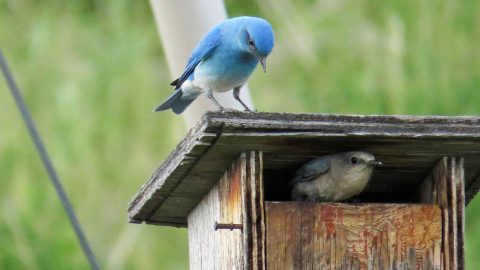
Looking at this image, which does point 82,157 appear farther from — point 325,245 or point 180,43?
point 325,245

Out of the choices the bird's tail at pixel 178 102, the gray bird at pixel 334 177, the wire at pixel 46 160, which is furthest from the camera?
the bird's tail at pixel 178 102

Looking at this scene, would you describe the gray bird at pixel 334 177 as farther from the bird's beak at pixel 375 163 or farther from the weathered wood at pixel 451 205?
the weathered wood at pixel 451 205

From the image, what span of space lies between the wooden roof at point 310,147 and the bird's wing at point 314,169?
0.04m

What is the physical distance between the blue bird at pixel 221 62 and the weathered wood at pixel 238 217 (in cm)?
64

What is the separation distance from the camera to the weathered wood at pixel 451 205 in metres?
4.75

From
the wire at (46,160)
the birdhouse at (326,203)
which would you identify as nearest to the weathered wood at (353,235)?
the birdhouse at (326,203)

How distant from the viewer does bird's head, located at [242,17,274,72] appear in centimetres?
548

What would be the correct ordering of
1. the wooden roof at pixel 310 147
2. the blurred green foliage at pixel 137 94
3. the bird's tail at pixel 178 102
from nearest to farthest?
the wooden roof at pixel 310 147, the bird's tail at pixel 178 102, the blurred green foliage at pixel 137 94

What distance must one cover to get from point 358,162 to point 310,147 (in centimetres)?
18

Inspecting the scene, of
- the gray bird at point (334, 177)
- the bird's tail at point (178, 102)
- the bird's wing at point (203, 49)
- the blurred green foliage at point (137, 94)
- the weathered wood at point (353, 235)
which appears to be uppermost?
the blurred green foliage at point (137, 94)

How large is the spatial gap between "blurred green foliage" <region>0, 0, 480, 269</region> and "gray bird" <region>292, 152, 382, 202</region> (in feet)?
13.9

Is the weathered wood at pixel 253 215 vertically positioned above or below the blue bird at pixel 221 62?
below

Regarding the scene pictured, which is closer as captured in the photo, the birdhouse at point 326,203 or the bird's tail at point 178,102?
the birdhouse at point 326,203

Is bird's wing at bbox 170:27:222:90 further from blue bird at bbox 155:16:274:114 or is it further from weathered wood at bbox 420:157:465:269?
weathered wood at bbox 420:157:465:269
